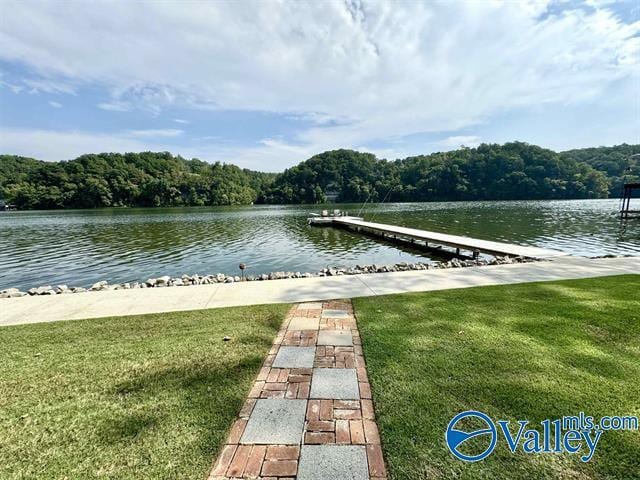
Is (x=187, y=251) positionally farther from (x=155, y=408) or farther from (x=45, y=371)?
(x=155, y=408)

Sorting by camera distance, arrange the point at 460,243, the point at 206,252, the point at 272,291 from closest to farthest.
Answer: the point at 272,291 → the point at 460,243 → the point at 206,252

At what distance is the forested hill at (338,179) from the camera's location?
68500 mm

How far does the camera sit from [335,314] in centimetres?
432

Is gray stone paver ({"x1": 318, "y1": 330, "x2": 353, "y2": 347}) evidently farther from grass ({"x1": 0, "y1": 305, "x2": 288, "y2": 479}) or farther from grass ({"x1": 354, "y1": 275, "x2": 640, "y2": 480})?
grass ({"x1": 0, "y1": 305, "x2": 288, "y2": 479})

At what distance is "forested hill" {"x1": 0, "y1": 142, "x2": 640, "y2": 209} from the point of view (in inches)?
2697

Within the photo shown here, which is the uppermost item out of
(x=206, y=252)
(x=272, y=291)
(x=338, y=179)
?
(x=338, y=179)

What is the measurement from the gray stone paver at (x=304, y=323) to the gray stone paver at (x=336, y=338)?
8.4 inches

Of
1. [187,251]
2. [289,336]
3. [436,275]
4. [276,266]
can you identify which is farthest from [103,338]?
[187,251]

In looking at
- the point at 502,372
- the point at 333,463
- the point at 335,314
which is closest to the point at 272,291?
the point at 335,314

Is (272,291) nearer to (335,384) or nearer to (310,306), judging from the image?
(310,306)

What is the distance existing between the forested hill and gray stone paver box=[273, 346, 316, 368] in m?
74.2

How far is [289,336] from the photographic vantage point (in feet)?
11.8

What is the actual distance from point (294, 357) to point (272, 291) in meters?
2.70

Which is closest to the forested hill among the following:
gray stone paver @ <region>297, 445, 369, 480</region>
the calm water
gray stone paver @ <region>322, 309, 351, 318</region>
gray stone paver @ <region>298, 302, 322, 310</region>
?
the calm water
